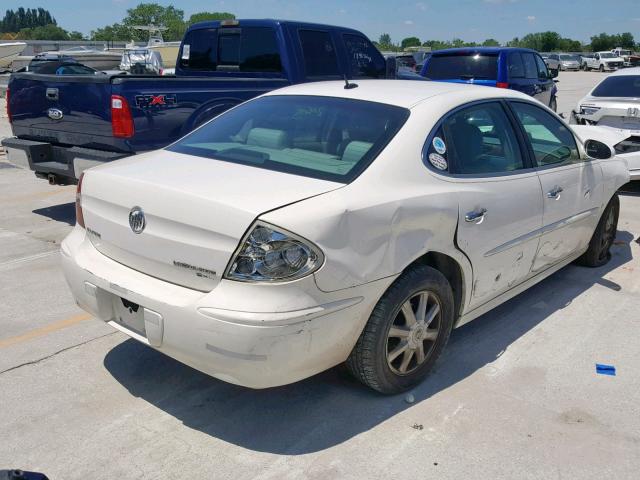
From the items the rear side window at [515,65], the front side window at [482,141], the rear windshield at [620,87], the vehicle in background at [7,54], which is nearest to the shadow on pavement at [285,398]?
the front side window at [482,141]

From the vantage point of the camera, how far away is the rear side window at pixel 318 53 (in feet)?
24.1

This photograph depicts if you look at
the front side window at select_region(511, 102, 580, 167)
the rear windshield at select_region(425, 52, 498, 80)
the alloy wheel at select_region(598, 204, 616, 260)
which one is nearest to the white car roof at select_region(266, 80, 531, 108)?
the front side window at select_region(511, 102, 580, 167)

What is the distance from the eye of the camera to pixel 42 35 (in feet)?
381

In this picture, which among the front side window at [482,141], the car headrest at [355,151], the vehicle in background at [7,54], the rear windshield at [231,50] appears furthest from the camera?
the vehicle in background at [7,54]

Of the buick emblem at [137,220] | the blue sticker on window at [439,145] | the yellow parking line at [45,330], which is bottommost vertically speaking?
the yellow parking line at [45,330]

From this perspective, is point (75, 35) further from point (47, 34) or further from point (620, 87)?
point (620, 87)

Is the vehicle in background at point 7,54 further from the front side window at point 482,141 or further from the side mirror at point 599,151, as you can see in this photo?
the front side window at point 482,141

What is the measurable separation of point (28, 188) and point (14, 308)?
4471 mm

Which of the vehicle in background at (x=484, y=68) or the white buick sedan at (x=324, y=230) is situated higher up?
the white buick sedan at (x=324, y=230)

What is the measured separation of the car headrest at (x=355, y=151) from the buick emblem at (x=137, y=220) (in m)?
1.04

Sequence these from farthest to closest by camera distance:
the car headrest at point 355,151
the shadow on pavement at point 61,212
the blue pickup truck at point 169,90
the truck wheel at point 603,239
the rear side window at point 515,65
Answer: the rear side window at point 515,65 → the shadow on pavement at point 61,212 → the blue pickup truck at point 169,90 → the truck wheel at point 603,239 → the car headrest at point 355,151

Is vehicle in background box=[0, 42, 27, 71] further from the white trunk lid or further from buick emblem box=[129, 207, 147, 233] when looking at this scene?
buick emblem box=[129, 207, 147, 233]

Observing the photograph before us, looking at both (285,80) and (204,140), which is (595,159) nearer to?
(204,140)

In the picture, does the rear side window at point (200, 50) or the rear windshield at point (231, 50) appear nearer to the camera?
the rear windshield at point (231, 50)
